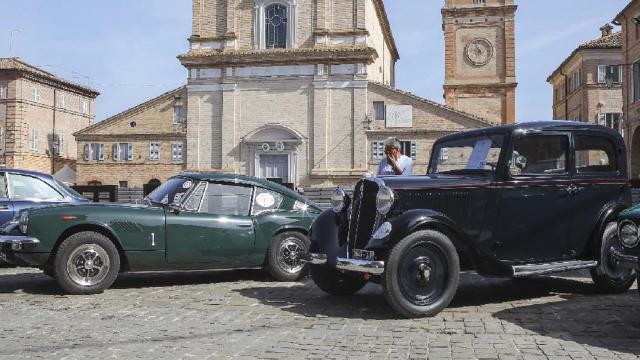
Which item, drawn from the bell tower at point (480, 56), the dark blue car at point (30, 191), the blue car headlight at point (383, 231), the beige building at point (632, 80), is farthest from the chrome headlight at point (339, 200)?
the bell tower at point (480, 56)

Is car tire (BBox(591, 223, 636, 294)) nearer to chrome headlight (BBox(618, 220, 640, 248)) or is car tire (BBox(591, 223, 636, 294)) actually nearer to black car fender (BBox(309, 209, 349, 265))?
chrome headlight (BBox(618, 220, 640, 248))

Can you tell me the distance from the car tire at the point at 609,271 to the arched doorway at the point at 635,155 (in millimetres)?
30100

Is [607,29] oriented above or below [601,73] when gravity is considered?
above

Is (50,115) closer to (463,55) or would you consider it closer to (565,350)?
(463,55)

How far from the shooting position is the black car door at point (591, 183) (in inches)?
267

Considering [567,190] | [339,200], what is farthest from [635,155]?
[339,200]

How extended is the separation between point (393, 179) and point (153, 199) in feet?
11.0

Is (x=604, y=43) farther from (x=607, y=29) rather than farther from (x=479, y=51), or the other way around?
(x=479, y=51)

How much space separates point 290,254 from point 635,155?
1260 inches

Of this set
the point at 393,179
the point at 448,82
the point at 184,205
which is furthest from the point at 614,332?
the point at 448,82

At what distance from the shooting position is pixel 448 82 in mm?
44656

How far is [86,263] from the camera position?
6945 mm

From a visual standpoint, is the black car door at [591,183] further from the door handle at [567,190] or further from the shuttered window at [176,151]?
the shuttered window at [176,151]

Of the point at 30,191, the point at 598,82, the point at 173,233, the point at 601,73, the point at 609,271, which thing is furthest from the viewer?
the point at 601,73
